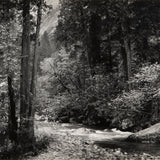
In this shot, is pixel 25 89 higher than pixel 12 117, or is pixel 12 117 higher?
pixel 25 89

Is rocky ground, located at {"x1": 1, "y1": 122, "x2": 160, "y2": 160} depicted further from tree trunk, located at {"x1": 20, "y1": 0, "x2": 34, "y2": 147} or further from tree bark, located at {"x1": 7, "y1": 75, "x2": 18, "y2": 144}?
tree bark, located at {"x1": 7, "y1": 75, "x2": 18, "y2": 144}

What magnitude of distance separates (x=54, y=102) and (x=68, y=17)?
24.6 ft

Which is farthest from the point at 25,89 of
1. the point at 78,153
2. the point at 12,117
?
the point at 78,153

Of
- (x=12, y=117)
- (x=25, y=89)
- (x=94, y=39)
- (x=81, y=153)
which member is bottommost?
(x=81, y=153)

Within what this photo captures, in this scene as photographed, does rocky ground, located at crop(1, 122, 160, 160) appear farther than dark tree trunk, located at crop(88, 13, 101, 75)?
No

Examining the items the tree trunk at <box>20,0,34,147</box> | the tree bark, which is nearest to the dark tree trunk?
the tree bark

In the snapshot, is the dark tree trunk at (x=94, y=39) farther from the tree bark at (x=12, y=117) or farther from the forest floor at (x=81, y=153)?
the forest floor at (x=81, y=153)

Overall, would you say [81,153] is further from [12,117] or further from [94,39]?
[94,39]

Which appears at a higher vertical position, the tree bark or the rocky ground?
the tree bark

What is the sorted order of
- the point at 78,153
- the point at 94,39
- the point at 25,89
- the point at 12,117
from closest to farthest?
the point at 78,153, the point at 25,89, the point at 12,117, the point at 94,39

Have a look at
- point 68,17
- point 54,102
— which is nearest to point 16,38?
point 54,102

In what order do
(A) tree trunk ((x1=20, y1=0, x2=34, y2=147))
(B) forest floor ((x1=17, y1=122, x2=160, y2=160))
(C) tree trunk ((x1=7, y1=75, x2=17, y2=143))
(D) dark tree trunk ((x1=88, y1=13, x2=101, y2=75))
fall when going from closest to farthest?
(B) forest floor ((x1=17, y1=122, x2=160, y2=160)), (A) tree trunk ((x1=20, y1=0, x2=34, y2=147)), (C) tree trunk ((x1=7, y1=75, x2=17, y2=143)), (D) dark tree trunk ((x1=88, y1=13, x2=101, y2=75))

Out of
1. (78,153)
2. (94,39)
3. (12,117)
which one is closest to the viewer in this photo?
(78,153)

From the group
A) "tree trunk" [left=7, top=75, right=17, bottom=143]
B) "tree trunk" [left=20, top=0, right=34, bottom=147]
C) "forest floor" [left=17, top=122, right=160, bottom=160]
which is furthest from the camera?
"tree trunk" [left=7, top=75, right=17, bottom=143]
